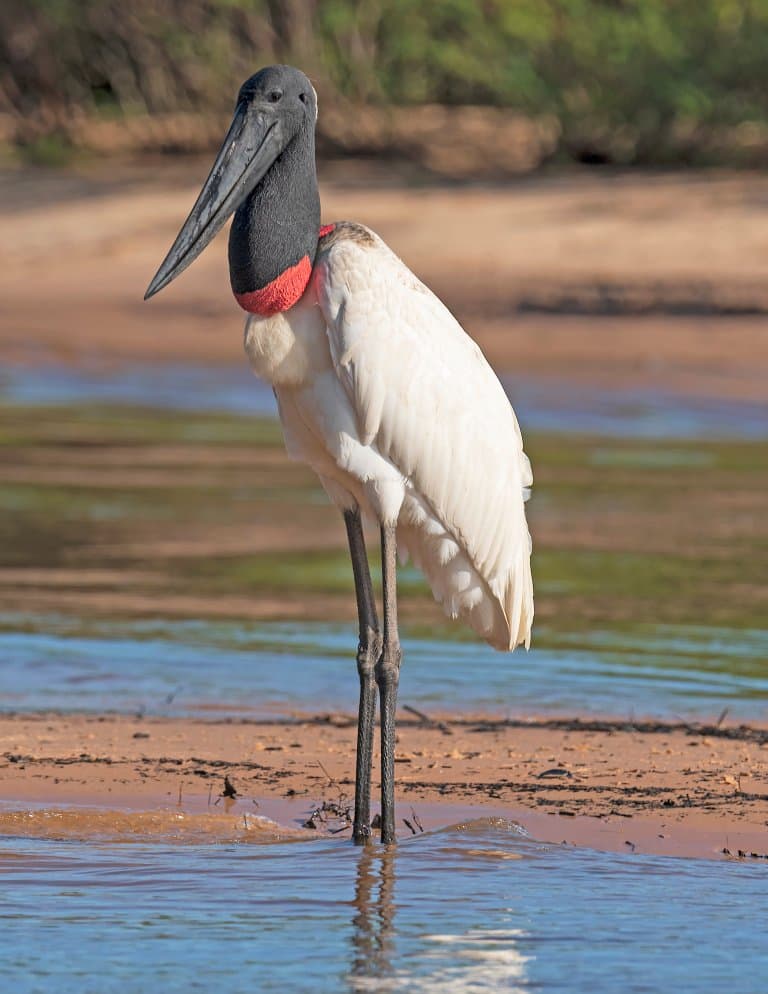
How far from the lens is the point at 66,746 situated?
630 cm

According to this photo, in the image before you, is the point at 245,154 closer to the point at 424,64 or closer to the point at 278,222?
the point at 278,222

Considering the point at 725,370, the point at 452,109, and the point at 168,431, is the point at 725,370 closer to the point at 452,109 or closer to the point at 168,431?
the point at 168,431

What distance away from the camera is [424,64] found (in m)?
21.9

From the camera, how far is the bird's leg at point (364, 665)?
5484 mm

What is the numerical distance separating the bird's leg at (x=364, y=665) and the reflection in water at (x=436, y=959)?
46 cm

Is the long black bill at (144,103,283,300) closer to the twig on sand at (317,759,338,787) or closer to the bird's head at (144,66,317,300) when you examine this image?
the bird's head at (144,66,317,300)

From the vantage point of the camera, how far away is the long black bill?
5.30m

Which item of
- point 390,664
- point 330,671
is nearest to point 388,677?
point 390,664

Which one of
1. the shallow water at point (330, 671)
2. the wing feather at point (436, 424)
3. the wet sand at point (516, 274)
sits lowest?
the shallow water at point (330, 671)

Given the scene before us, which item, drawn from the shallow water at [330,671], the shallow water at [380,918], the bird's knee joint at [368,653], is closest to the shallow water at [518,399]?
the shallow water at [330,671]

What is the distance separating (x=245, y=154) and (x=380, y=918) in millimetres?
1808

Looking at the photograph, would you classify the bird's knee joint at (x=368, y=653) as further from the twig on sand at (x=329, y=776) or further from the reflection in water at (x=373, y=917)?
the reflection in water at (x=373, y=917)

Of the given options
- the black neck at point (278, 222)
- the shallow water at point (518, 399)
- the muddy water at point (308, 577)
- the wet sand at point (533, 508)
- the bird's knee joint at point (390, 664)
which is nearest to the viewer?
the black neck at point (278, 222)

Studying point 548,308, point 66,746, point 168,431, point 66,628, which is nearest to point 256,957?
point 66,746
